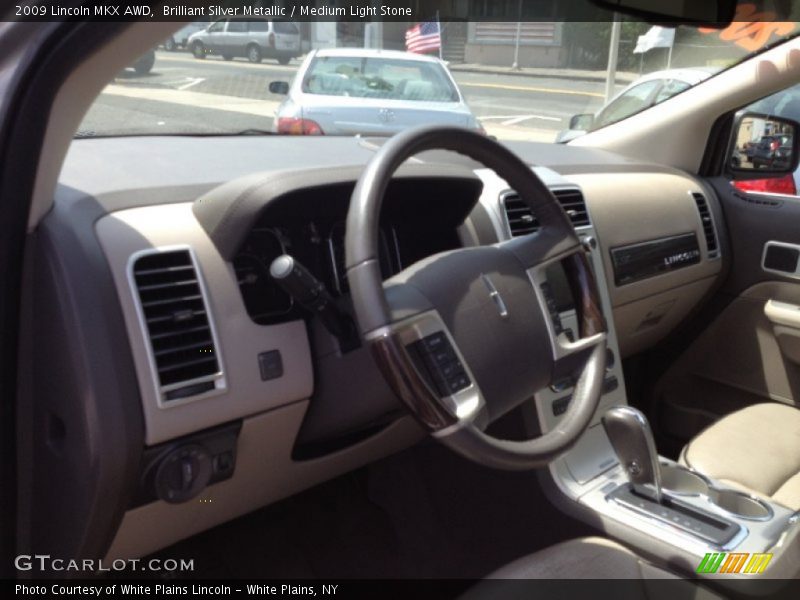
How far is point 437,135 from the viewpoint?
1517mm

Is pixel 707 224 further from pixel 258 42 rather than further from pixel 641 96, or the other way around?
pixel 258 42

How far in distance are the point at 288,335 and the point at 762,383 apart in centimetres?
222

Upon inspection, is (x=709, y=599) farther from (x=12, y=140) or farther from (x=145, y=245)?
(x=12, y=140)

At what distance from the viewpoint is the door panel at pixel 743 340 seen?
3.09 meters

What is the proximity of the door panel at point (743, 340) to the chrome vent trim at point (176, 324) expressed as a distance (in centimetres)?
226

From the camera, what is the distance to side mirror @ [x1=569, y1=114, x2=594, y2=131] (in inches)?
150

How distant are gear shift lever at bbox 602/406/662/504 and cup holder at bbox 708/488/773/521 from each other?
0.64 feet

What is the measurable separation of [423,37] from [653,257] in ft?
16.9

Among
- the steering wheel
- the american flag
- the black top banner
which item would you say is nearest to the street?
the black top banner

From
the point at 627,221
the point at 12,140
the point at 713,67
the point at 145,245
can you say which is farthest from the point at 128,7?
the point at 713,67

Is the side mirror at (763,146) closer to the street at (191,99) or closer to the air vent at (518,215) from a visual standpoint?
the street at (191,99)

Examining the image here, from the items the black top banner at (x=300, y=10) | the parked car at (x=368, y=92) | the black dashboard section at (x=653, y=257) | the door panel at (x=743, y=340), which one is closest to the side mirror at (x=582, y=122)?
the black top banner at (x=300, y=10)

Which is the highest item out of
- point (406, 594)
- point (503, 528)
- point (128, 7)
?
point (128, 7)

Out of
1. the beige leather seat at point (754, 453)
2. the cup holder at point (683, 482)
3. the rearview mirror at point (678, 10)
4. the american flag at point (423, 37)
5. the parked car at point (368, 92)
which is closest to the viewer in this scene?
the rearview mirror at point (678, 10)
